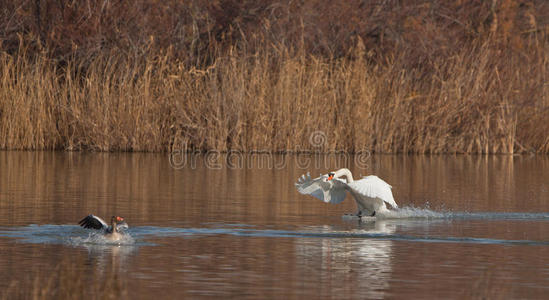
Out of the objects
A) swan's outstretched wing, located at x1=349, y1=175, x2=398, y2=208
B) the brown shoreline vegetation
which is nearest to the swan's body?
swan's outstretched wing, located at x1=349, y1=175, x2=398, y2=208

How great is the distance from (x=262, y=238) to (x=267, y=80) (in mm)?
15433

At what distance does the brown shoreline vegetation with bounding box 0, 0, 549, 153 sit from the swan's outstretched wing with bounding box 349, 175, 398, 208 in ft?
41.5

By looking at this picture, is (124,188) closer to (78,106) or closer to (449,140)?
(78,106)

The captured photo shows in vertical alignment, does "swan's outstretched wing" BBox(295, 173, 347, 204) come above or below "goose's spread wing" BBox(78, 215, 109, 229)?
above

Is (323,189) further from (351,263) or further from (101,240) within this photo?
(351,263)

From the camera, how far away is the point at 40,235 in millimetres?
11180

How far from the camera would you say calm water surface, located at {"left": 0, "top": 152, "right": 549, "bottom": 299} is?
8.45m

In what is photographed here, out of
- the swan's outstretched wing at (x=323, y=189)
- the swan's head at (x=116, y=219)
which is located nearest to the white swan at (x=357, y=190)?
the swan's outstretched wing at (x=323, y=189)

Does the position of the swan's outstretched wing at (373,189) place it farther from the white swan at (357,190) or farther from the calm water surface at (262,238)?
the calm water surface at (262,238)

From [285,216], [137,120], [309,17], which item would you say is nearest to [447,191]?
[285,216]

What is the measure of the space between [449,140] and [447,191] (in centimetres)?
1111

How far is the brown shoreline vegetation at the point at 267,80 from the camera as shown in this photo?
26.5 meters

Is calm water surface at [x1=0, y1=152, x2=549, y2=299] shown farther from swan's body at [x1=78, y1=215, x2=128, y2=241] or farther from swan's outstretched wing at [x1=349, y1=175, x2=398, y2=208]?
swan's outstretched wing at [x1=349, y1=175, x2=398, y2=208]

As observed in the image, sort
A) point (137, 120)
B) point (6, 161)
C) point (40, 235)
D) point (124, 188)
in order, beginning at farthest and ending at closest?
1. point (137, 120)
2. point (6, 161)
3. point (124, 188)
4. point (40, 235)
